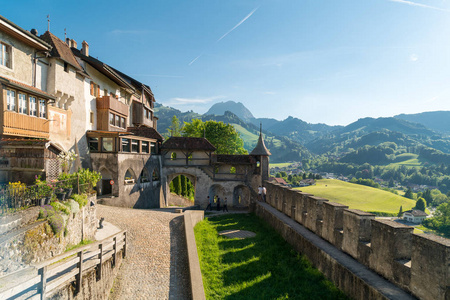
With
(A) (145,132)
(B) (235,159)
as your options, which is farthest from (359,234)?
(A) (145,132)

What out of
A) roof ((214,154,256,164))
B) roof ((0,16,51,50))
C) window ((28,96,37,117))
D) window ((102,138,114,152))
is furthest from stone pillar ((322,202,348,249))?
roof ((214,154,256,164))

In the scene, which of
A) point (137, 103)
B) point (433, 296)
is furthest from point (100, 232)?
point (137, 103)

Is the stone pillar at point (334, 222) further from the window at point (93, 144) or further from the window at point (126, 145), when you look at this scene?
the window at point (93, 144)

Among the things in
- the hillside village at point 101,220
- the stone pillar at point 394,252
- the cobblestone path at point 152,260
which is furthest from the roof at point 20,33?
the stone pillar at point 394,252

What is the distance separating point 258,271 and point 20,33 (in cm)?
1805

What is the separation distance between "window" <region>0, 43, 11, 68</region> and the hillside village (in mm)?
76

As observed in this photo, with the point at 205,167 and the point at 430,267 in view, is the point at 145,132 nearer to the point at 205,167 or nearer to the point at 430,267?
the point at 205,167

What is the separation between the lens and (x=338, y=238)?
9.65 meters

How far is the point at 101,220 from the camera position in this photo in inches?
629

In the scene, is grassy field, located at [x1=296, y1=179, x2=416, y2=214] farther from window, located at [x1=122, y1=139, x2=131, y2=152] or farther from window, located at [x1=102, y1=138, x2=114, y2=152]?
window, located at [x1=102, y1=138, x2=114, y2=152]

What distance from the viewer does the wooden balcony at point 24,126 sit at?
509 inches

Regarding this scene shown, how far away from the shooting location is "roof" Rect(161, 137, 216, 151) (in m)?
30.9

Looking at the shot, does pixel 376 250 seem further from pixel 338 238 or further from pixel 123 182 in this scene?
pixel 123 182

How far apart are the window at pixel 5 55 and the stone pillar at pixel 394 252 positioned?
19.4 m
